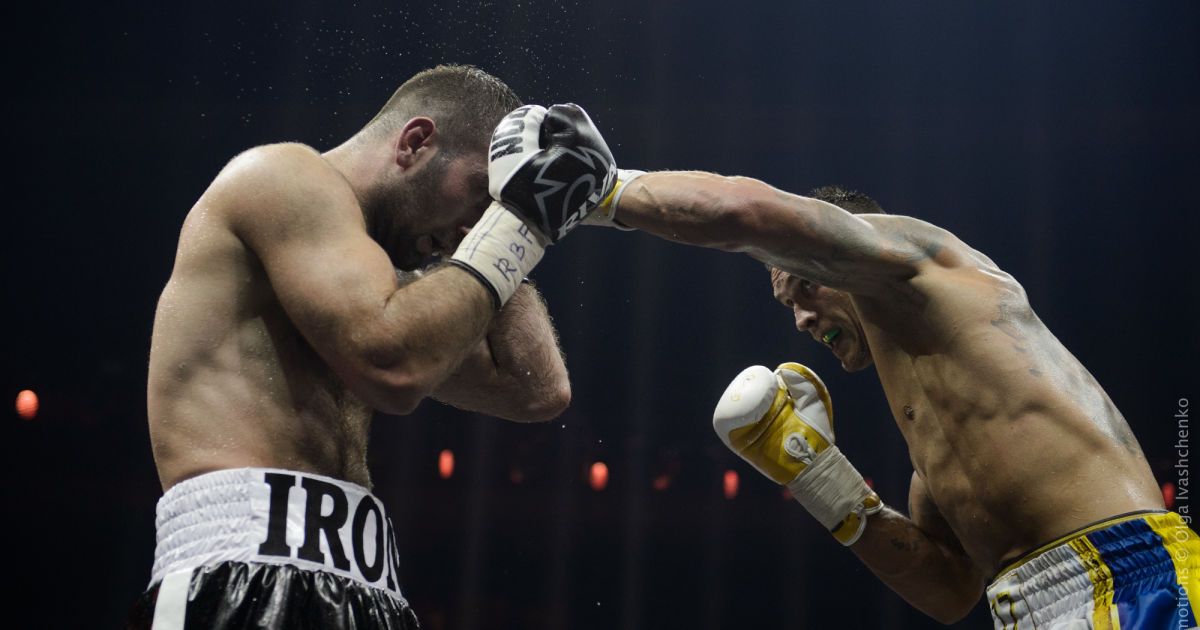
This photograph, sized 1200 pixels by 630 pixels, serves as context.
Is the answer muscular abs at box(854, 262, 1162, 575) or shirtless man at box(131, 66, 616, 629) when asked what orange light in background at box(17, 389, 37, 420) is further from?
muscular abs at box(854, 262, 1162, 575)

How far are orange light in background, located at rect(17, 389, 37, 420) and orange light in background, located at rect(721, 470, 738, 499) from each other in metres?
3.74

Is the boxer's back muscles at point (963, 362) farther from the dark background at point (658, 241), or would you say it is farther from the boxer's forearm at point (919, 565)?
the dark background at point (658, 241)

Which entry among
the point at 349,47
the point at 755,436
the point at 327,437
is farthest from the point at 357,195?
the point at 349,47

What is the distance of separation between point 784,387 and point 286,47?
3662 mm

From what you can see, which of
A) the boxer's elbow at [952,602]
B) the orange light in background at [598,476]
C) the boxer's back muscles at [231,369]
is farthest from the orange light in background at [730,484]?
the boxer's back muscles at [231,369]

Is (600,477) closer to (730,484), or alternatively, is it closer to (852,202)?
(730,484)

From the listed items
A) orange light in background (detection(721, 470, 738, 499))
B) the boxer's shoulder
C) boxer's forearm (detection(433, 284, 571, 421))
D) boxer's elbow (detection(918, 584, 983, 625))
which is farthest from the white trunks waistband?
orange light in background (detection(721, 470, 738, 499))

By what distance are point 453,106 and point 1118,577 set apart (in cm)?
154

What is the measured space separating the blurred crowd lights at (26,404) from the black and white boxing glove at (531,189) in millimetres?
4305

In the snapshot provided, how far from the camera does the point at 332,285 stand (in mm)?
1429

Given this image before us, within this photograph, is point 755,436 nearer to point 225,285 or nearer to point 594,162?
point 594,162

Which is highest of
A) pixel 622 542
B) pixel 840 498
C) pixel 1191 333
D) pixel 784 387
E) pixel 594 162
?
pixel 594 162

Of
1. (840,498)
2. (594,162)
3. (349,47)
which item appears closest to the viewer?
(594,162)

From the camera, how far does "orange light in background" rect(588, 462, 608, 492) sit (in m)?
5.74
